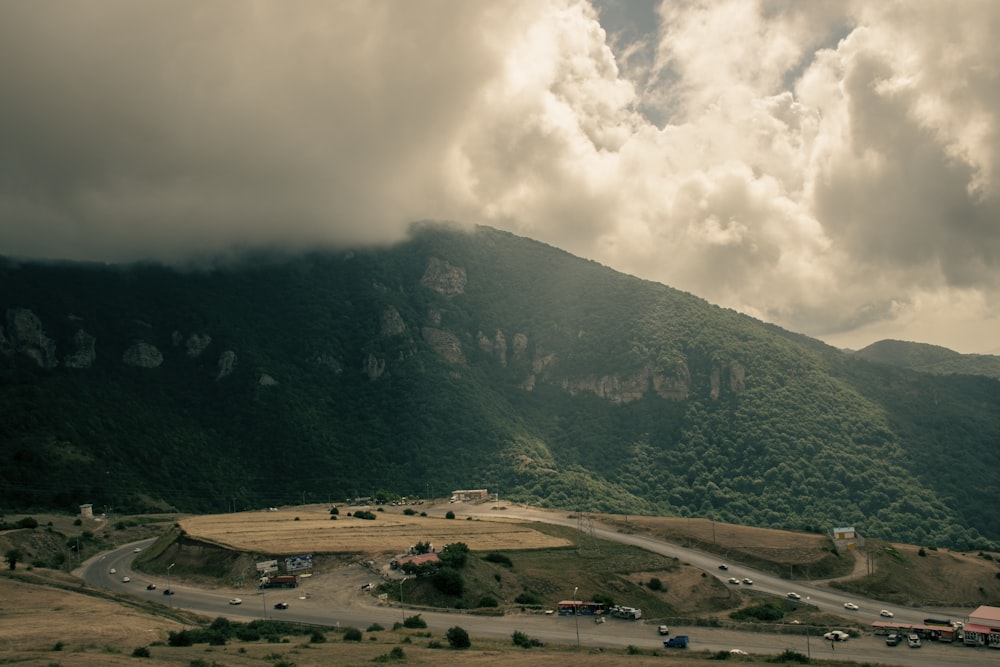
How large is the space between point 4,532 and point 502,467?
118 meters

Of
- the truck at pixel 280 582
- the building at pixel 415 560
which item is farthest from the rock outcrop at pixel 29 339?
the building at pixel 415 560

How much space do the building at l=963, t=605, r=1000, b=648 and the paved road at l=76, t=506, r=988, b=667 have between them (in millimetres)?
1551

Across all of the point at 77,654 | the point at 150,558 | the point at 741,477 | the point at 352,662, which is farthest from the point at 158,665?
the point at 741,477

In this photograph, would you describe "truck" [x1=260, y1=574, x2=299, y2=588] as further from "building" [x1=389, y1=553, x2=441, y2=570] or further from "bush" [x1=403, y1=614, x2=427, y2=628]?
"bush" [x1=403, y1=614, x2=427, y2=628]

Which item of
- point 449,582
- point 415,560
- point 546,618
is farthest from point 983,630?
point 415,560

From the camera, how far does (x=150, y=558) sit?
105 meters

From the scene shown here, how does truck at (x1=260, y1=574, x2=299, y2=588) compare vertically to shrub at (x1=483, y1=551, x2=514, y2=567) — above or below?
below

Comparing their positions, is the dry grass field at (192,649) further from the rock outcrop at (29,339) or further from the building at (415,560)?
the rock outcrop at (29,339)

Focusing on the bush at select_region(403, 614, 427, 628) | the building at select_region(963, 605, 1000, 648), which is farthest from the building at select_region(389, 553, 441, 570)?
the building at select_region(963, 605, 1000, 648)

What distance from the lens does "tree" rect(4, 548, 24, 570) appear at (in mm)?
83094

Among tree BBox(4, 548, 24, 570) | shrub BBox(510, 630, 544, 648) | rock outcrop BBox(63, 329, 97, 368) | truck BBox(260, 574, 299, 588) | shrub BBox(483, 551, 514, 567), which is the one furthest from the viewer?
rock outcrop BBox(63, 329, 97, 368)

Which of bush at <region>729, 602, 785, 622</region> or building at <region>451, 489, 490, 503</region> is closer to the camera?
bush at <region>729, 602, 785, 622</region>

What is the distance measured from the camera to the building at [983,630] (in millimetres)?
60250

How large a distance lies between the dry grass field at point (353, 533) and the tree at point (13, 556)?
69.9ft
